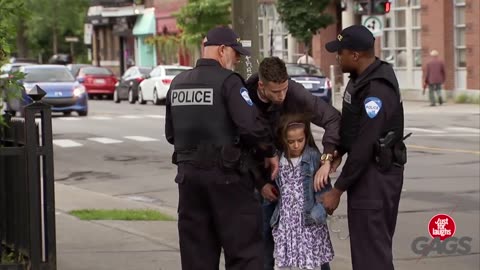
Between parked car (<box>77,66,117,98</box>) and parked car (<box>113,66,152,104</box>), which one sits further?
parked car (<box>77,66,117,98</box>)

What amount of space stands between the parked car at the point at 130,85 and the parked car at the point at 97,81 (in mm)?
2457

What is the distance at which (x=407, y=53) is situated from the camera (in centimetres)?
3834

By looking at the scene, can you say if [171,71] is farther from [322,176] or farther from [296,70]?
[322,176]

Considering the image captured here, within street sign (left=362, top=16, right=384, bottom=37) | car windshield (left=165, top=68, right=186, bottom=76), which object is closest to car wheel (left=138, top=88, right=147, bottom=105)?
car windshield (left=165, top=68, right=186, bottom=76)

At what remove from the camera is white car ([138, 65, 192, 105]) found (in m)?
38.4

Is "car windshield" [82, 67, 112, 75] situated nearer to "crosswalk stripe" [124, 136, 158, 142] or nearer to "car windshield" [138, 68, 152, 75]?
"car windshield" [138, 68, 152, 75]

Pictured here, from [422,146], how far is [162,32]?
42870mm

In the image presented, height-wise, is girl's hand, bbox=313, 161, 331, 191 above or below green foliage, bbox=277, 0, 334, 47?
below

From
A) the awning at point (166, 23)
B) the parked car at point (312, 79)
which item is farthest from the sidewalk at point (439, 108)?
the awning at point (166, 23)

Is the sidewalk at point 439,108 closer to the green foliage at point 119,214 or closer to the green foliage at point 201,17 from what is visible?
the green foliage at point 201,17

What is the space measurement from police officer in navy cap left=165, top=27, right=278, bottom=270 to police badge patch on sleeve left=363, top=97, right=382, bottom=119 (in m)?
0.69

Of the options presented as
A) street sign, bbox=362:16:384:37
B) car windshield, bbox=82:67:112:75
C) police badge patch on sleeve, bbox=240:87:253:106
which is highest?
street sign, bbox=362:16:384:37

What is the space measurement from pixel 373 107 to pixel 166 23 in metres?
55.9

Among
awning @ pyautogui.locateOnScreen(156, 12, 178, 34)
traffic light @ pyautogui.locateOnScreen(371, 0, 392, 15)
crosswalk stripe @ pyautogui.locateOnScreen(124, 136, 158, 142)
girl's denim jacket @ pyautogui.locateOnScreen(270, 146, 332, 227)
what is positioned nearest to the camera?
girl's denim jacket @ pyautogui.locateOnScreen(270, 146, 332, 227)
